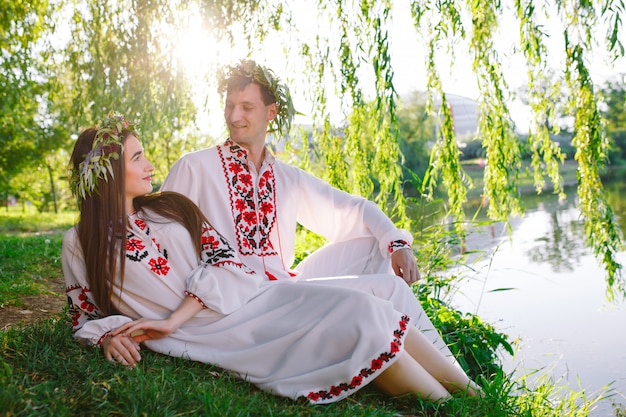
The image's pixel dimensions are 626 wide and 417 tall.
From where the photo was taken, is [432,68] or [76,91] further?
[76,91]

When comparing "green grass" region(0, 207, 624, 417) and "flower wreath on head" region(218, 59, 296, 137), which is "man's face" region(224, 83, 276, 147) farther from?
"green grass" region(0, 207, 624, 417)

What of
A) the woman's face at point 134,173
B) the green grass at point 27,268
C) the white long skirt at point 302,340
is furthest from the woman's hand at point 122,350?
the green grass at point 27,268

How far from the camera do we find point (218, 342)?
2.59 metres

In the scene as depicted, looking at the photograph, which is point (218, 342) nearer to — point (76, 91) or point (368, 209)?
point (368, 209)

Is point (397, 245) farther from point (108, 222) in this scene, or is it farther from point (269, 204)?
point (108, 222)

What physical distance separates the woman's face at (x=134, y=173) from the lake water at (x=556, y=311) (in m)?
2.13

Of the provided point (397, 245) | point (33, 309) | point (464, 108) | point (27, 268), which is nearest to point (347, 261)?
point (397, 245)

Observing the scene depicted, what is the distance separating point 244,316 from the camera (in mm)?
2586

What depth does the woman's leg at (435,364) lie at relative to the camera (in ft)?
8.36

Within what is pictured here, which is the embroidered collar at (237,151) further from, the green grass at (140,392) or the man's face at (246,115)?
the green grass at (140,392)

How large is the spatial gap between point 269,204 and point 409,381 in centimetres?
122

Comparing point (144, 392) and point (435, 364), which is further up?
point (144, 392)

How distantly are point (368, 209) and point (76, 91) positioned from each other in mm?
3231

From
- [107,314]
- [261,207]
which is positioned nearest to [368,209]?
[261,207]
